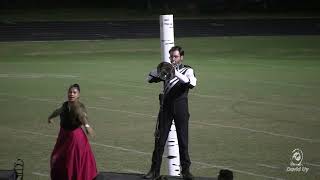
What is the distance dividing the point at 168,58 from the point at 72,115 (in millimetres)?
2048

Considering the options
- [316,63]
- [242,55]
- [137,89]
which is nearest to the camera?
[137,89]

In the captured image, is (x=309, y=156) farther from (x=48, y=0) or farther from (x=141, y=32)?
(x=48, y=0)

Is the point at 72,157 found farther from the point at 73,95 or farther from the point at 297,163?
the point at 297,163

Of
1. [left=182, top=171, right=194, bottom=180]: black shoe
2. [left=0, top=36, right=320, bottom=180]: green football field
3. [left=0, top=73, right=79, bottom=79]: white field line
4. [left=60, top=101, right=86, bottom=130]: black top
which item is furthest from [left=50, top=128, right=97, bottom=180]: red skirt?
[left=0, top=73, right=79, bottom=79]: white field line

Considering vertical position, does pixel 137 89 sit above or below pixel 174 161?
above

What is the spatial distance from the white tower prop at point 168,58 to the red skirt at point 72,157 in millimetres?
1714

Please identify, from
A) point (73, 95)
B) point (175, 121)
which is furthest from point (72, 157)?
point (175, 121)

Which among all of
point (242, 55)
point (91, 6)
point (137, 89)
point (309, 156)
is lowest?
point (309, 156)

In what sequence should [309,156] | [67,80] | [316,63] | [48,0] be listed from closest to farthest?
[309,156], [67,80], [316,63], [48,0]

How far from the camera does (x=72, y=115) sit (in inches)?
352

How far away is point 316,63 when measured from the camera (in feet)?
106

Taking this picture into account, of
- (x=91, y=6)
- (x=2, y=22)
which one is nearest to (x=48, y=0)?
(x=91, y=6)

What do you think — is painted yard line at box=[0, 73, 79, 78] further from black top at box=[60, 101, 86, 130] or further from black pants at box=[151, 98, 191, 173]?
black top at box=[60, 101, 86, 130]

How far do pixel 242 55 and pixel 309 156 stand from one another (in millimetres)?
24979
